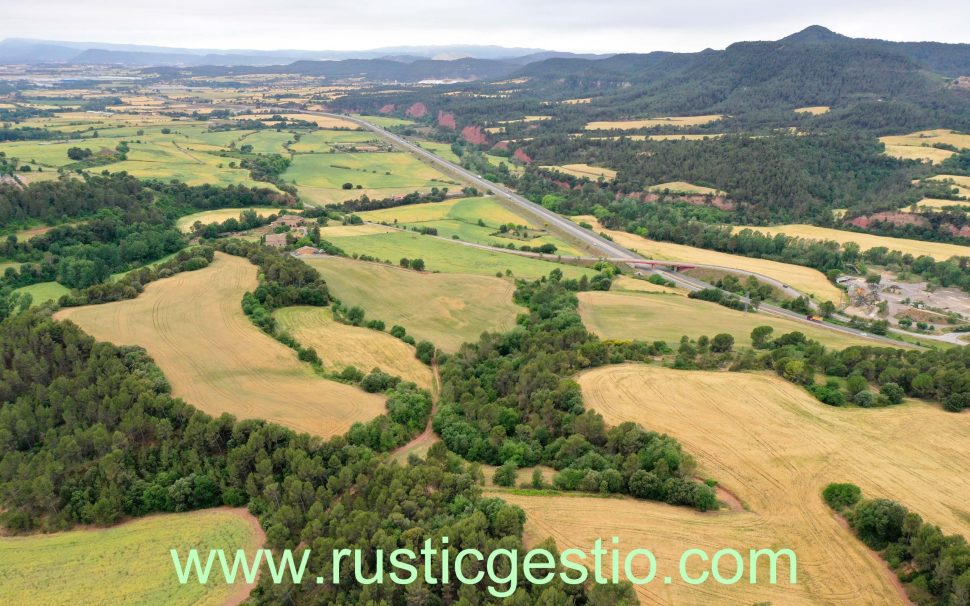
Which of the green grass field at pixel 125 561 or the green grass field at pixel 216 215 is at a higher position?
the green grass field at pixel 216 215

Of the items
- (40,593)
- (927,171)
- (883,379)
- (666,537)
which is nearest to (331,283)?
(40,593)

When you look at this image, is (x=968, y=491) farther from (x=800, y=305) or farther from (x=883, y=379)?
(x=800, y=305)

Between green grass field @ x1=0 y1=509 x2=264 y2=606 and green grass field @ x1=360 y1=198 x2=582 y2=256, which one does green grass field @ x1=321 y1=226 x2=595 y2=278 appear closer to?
green grass field @ x1=360 y1=198 x2=582 y2=256

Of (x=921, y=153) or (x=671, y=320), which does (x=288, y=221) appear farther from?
(x=921, y=153)

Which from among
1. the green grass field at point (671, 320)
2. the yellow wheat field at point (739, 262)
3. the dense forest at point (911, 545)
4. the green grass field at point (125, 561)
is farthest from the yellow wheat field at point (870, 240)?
the green grass field at point (125, 561)

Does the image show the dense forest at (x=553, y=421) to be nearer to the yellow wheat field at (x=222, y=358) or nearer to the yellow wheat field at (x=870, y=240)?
the yellow wheat field at (x=222, y=358)

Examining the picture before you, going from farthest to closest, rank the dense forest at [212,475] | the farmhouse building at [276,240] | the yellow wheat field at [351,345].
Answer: the farmhouse building at [276,240], the yellow wheat field at [351,345], the dense forest at [212,475]

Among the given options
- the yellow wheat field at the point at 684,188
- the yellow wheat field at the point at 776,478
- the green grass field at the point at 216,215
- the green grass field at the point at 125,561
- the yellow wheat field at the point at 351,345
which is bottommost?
the green grass field at the point at 125,561

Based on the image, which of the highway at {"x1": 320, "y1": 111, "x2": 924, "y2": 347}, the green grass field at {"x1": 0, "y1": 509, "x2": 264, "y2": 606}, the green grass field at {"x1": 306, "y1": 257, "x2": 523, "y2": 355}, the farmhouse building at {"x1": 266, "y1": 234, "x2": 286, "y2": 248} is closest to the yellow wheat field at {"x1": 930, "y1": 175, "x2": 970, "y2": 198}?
the highway at {"x1": 320, "y1": 111, "x2": 924, "y2": 347}
